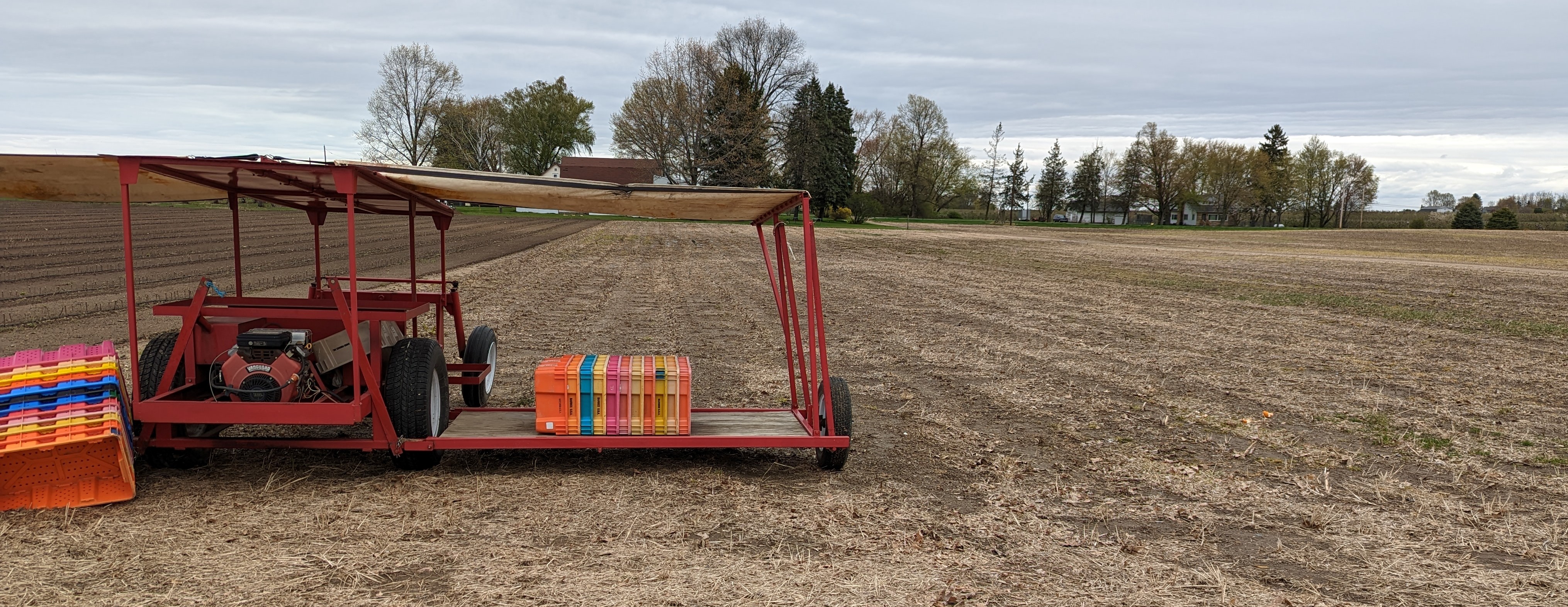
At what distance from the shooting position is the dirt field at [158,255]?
14078mm

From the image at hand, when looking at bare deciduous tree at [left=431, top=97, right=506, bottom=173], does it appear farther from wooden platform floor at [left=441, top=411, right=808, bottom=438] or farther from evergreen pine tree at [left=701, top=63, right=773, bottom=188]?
wooden platform floor at [left=441, top=411, right=808, bottom=438]

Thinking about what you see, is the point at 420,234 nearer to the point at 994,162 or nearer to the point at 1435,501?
the point at 1435,501

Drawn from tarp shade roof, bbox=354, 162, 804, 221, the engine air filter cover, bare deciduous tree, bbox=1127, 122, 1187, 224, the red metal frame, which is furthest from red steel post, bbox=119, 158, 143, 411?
bare deciduous tree, bbox=1127, 122, 1187, 224

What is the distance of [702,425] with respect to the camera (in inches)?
280

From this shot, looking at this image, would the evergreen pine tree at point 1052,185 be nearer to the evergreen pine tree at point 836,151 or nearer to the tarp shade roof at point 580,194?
the evergreen pine tree at point 836,151

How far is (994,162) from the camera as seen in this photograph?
102125mm

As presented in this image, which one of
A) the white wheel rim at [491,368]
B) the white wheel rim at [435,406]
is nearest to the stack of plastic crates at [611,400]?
the white wheel rim at [435,406]

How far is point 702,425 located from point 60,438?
3.84m

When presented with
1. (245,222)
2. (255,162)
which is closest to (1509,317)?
(255,162)

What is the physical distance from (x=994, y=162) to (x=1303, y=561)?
100 metres

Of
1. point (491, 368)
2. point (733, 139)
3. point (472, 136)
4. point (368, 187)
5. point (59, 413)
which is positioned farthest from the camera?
point (472, 136)

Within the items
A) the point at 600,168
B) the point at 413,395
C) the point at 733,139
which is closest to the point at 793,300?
the point at 413,395

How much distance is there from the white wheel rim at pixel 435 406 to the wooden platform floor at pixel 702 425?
0.07m

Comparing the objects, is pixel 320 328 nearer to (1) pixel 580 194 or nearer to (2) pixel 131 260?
(2) pixel 131 260
